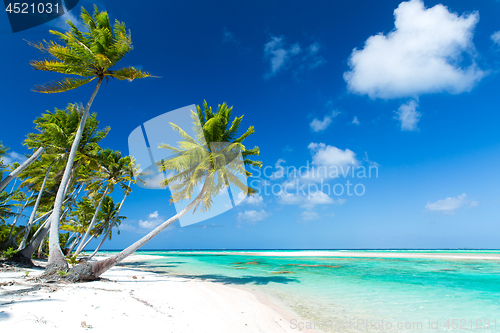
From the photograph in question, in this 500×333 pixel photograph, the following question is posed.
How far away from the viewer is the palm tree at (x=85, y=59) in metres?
8.45

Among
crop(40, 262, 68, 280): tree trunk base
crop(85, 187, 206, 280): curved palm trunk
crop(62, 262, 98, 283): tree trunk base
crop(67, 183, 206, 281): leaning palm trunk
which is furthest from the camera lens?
crop(85, 187, 206, 280): curved palm trunk

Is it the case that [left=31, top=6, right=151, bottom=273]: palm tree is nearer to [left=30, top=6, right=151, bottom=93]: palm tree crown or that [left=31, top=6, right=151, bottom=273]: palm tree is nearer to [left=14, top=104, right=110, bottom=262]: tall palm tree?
[left=30, top=6, right=151, bottom=93]: palm tree crown

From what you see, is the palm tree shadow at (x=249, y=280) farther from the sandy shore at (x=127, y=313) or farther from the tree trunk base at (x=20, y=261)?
the tree trunk base at (x=20, y=261)

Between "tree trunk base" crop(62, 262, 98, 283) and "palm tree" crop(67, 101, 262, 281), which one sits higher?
"palm tree" crop(67, 101, 262, 281)

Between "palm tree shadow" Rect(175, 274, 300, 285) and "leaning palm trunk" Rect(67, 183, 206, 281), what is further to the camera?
"palm tree shadow" Rect(175, 274, 300, 285)

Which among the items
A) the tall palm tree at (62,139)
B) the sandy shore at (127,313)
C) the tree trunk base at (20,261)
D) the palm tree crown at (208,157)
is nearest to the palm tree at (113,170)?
the tall palm tree at (62,139)

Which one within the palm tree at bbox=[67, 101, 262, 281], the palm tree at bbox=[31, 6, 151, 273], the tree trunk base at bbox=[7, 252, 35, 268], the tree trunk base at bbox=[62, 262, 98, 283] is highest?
the palm tree at bbox=[31, 6, 151, 273]

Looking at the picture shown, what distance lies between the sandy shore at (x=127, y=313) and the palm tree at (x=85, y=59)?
3.64 m

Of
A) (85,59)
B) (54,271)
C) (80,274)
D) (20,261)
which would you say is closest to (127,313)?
(80,274)

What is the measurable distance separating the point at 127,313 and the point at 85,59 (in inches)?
361

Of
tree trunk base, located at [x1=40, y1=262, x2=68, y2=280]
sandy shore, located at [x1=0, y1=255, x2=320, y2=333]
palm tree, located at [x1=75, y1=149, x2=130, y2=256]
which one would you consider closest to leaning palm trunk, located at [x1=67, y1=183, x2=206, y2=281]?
tree trunk base, located at [x1=40, y1=262, x2=68, y2=280]

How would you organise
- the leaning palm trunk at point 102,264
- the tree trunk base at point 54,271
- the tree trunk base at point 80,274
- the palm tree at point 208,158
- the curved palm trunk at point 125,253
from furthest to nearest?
the palm tree at point 208,158, the curved palm trunk at point 125,253, the leaning palm trunk at point 102,264, the tree trunk base at point 80,274, the tree trunk base at point 54,271

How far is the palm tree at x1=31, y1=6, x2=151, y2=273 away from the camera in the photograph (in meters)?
8.45

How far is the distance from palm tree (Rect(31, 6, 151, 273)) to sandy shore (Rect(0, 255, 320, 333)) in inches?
143
